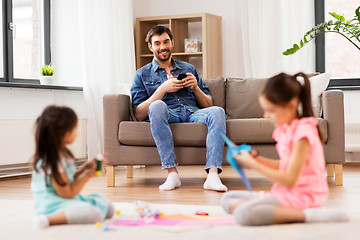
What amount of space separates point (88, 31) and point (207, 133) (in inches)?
71.9

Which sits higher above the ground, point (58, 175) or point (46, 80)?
point (46, 80)

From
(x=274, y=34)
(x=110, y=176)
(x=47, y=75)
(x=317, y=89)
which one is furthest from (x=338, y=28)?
(x=47, y=75)

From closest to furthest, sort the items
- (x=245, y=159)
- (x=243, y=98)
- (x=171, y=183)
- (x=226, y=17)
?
1. (x=245, y=159)
2. (x=171, y=183)
3. (x=243, y=98)
4. (x=226, y=17)

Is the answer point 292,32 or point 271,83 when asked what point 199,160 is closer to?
point 271,83

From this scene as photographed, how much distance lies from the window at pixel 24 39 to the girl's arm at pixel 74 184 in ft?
8.40

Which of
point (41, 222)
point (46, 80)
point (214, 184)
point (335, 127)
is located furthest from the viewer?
point (46, 80)

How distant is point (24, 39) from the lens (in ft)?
14.7

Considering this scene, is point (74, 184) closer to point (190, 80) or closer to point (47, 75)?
point (190, 80)

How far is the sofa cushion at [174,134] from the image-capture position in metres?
3.19

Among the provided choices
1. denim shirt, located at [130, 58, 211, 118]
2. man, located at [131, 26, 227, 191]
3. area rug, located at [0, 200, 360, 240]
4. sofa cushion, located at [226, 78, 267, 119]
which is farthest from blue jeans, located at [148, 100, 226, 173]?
area rug, located at [0, 200, 360, 240]

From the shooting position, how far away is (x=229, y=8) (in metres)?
5.18

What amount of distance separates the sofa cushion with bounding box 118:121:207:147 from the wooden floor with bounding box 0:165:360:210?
281 millimetres

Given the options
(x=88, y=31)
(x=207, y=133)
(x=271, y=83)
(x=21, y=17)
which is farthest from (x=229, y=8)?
(x=271, y=83)

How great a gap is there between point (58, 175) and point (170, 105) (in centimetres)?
162
